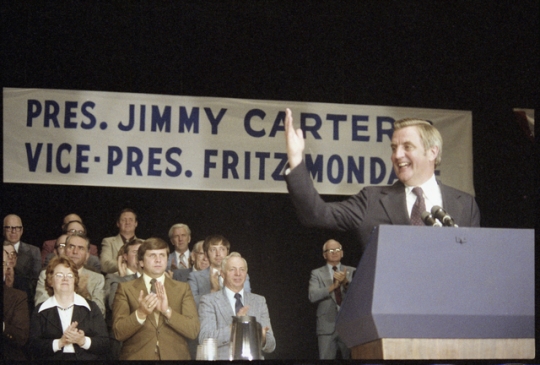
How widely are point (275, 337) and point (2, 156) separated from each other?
2409mm

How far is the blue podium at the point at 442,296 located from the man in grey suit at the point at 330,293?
6.79 feet

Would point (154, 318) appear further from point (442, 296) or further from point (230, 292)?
point (442, 296)

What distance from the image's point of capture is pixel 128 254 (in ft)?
18.7

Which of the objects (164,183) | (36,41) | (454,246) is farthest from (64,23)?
(454,246)

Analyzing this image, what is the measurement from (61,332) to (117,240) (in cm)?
81

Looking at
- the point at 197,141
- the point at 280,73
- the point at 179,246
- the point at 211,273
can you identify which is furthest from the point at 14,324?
the point at 280,73

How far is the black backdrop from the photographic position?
19.5 feet

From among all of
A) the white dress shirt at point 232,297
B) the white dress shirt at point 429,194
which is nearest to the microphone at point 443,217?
the white dress shirt at point 429,194

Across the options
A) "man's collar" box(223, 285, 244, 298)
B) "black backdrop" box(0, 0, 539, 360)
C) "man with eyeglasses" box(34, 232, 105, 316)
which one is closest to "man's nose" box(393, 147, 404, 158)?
"black backdrop" box(0, 0, 539, 360)

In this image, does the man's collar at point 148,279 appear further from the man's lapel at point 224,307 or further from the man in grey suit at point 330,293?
the man in grey suit at point 330,293

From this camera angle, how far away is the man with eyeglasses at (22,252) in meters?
5.62

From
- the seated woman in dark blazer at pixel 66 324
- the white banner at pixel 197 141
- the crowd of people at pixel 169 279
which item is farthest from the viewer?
the white banner at pixel 197 141

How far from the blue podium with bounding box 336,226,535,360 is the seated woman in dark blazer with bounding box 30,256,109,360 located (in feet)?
7.44

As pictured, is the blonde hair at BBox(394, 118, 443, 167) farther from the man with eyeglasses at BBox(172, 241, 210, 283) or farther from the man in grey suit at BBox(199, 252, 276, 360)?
the man with eyeglasses at BBox(172, 241, 210, 283)
